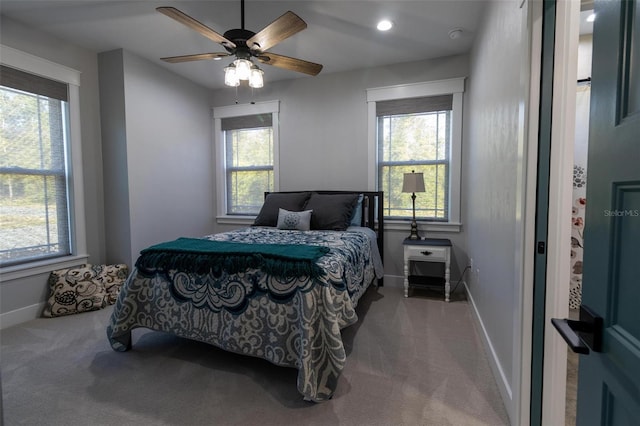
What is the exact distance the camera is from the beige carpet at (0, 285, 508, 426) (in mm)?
1598

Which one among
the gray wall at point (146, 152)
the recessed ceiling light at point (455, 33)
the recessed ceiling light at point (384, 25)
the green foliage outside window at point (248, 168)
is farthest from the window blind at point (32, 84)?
the recessed ceiling light at point (455, 33)

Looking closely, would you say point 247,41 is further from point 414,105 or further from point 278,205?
point 414,105

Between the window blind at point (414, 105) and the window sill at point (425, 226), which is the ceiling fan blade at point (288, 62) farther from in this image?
the window sill at point (425, 226)

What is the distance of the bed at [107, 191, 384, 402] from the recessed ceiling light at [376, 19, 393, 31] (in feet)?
6.65

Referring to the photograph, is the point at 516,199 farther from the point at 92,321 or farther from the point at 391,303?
the point at 92,321

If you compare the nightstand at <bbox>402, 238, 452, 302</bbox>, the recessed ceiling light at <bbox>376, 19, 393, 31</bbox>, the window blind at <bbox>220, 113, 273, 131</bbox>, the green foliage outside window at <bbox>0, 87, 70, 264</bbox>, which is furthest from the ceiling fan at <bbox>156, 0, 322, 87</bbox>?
the nightstand at <bbox>402, 238, 452, 302</bbox>

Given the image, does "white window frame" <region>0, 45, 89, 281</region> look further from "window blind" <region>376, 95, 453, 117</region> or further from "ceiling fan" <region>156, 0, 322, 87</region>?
"window blind" <region>376, 95, 453, 117</region>

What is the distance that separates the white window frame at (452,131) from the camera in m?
3.43

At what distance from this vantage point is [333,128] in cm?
396

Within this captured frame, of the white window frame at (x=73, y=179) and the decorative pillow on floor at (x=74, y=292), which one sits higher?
the white window frame at (x=73, y=179)

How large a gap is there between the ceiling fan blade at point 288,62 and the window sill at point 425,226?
2.02m

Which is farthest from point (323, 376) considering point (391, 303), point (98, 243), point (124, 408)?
point (98, 243)

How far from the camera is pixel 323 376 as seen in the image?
1.74 m
